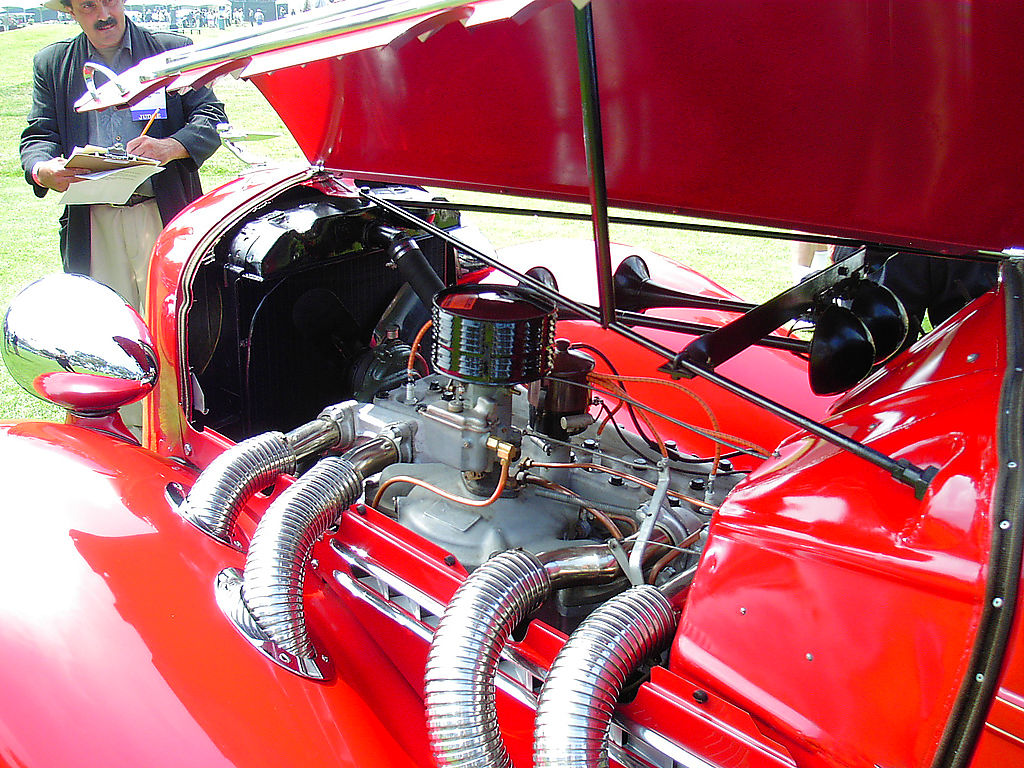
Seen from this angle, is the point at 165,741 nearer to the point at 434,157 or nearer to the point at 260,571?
the point at 260,571

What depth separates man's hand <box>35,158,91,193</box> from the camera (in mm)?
3264

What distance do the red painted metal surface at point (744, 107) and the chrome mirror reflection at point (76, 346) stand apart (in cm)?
76

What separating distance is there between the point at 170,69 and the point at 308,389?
121 cm

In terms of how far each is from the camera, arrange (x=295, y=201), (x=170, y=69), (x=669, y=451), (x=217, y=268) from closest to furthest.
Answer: (x=170, y=69) → (x=669, y=451) → (x=217, y=268) → (x=295, y=201)

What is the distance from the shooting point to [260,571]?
156 cm

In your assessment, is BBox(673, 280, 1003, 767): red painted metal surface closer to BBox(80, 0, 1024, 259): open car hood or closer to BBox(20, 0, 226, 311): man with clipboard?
BBox(80, 0, 1024, 259): open car hood

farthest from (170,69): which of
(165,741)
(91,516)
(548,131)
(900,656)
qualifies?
(900,656)

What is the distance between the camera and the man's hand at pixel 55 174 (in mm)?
3264

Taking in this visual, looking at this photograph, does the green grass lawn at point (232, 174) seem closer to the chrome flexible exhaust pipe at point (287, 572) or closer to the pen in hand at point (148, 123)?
the pen in hand at point (148, 123)

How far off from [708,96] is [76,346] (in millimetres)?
1652

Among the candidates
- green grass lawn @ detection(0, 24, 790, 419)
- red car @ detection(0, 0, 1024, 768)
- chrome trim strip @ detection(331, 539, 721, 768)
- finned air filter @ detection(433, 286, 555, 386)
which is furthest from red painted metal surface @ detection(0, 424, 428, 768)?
green grass lawn @ detection(0, 24, 790, 419)

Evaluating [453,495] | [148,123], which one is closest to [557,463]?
[453,495]

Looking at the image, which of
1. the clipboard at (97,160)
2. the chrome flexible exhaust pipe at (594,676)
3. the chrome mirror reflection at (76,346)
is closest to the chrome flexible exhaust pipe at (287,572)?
the chrome flexible exhaust pipe at (594,676)

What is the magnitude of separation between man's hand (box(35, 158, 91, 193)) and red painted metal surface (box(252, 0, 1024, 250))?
189 centimetres
